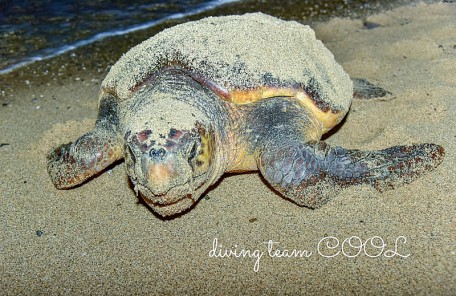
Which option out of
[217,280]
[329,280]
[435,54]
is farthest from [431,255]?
[435,54]

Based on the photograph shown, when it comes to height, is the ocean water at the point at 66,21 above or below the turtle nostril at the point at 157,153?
below

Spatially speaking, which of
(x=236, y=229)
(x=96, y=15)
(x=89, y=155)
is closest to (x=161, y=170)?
(x=236, y=229)

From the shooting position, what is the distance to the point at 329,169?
103 inches

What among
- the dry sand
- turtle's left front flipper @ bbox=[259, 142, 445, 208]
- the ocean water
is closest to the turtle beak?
the dry sand

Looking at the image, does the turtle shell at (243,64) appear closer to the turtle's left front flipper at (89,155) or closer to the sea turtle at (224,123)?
the sea turtle at (224,123)

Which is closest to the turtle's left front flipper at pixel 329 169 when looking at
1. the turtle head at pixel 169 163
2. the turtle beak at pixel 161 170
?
the turtle head at pixel 169 163

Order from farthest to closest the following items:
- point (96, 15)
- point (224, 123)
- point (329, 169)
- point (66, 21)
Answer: point (96, 15) < point (66, 21) < point (224, 123) < point (329, 169)

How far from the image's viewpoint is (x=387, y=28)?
537 centimetres

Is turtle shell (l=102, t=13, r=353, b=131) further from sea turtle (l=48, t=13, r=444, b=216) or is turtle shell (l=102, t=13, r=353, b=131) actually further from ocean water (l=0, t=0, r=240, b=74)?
ocean water (l=0, t=0, r=240, b=74)

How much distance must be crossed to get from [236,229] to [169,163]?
0.63 m

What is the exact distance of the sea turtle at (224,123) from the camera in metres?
2.39

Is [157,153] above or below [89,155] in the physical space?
above

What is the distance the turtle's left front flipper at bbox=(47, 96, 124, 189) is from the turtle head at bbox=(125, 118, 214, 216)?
1.70 feet

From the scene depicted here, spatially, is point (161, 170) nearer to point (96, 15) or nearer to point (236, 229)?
point (236, 229)
